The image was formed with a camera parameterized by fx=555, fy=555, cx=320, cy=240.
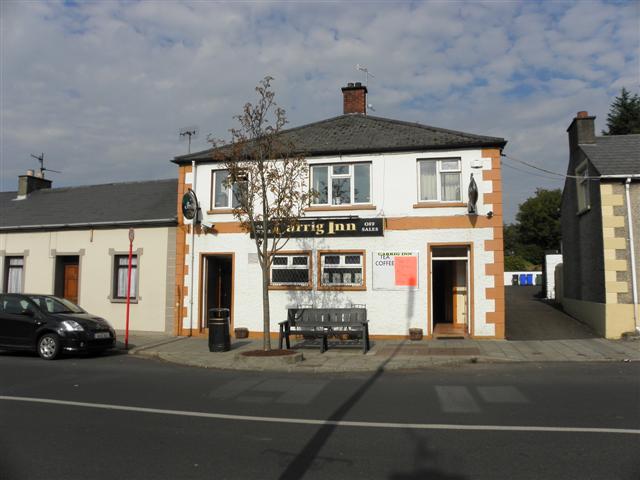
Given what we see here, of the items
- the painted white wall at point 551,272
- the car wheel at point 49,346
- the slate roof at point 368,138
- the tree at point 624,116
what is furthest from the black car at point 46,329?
the tree at point 624,116

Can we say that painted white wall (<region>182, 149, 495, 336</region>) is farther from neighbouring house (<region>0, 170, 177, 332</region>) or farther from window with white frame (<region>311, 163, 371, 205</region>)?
neighbouring house (<region>0, 170, 177, 332</region>)

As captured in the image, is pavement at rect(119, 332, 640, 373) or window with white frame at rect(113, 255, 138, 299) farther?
window with white frame at rect(113, 255, 138, 299)

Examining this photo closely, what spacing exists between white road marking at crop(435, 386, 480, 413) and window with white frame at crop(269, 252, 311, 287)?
26.1ft

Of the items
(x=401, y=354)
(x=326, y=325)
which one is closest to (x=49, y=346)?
(x=326, y=325)

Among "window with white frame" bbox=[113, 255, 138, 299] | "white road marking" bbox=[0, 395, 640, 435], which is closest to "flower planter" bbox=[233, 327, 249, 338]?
"window with white frame" bbox=[113, 255, 138, 299]

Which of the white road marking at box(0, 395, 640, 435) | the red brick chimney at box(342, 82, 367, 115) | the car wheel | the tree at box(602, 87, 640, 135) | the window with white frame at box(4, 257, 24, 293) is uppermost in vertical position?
the tree at box(602, 87, 640, 135)

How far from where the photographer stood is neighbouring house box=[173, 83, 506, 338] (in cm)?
1588

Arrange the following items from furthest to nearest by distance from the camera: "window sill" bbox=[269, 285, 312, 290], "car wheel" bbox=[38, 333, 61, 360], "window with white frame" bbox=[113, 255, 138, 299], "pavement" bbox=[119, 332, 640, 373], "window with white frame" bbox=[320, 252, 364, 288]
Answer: "window with white frame" bbox=[113, 255, 138, 299], "window sill" bbox=[269, 285, 312, 290], "window with white frame" bbox=[320, 252, 364, 288], "car wheel" bbox=[38, 333, 61, 360], "pavement" bbox=[119, 332, 640, 373]

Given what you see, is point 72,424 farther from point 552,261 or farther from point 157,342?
point 552,261

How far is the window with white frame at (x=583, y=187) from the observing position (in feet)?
57.2

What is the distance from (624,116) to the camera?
119 ft

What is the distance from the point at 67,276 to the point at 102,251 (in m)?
2.25

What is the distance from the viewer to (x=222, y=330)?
1416 centimetres

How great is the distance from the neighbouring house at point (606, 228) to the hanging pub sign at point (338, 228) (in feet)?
19.9
